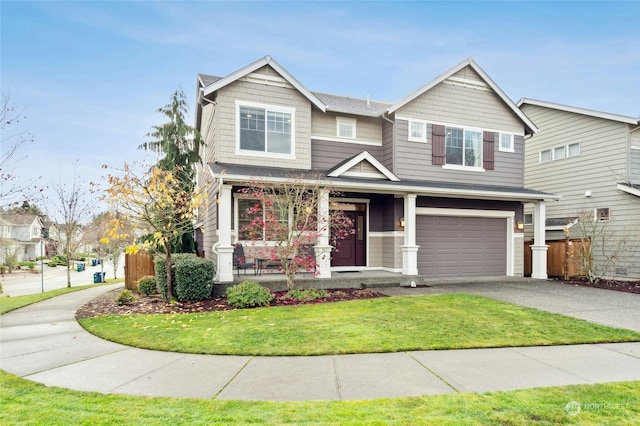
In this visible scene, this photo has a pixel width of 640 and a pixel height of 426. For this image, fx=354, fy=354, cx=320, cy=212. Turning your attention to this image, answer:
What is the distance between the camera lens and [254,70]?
11.4 m

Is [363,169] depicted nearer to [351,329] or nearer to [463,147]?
[463,147]

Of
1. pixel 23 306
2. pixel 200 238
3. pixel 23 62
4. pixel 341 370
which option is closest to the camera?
pixel 341 370

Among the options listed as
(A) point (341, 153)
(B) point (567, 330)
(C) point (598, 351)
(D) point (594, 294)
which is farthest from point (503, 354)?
(A) point (341, 153)

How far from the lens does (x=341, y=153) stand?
1291 cm

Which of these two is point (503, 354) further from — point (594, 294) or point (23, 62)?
point (23, 62)

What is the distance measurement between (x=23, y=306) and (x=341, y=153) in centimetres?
1035

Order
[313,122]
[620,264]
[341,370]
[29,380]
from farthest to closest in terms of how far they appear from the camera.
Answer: [620,264]
[313,122]
[341,370]
[29,380]

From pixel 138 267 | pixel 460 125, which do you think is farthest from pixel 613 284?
pixel 138 267

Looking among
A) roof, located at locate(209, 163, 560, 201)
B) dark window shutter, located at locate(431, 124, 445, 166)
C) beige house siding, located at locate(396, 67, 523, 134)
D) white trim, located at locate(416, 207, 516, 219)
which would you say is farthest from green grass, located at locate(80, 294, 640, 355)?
beige house siding, located at locate(396, 67, 523, 134)

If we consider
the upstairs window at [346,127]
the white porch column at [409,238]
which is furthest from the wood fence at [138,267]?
the white porch column at [409,238]

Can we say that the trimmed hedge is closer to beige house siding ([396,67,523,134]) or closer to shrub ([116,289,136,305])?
shrub ([116,289,136,305])

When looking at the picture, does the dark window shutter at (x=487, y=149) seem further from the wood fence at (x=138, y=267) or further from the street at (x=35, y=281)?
the street at (x=35, y=281)

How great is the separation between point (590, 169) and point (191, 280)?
15941 millimetres

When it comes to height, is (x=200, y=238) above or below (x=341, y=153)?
below
